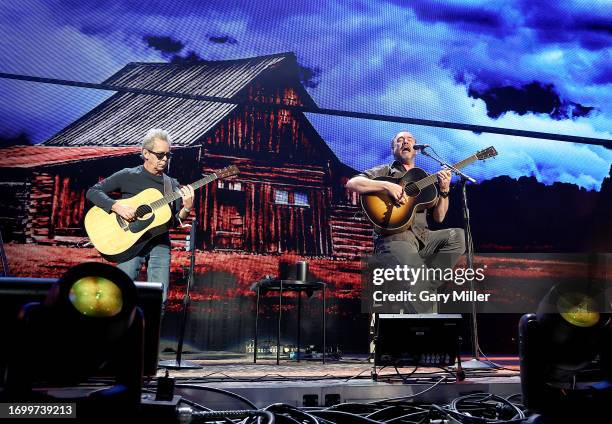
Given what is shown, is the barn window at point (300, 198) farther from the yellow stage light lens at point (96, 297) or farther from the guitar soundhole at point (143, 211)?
the yellow stage light lens at point (96, 297)

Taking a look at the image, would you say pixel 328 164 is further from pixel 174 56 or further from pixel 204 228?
pixel 174 56

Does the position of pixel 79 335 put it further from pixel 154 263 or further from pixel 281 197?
pixel 281 197

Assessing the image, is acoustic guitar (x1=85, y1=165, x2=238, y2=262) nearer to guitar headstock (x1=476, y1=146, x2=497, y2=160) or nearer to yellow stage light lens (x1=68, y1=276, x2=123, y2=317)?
guitar headstock (x1=476, y1=146, x2=497, y2=160)

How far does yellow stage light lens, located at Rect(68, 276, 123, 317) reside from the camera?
1002 mm

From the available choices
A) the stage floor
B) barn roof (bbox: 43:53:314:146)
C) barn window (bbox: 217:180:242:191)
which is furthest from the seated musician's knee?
barn window (bbox: 217:180:242:191)

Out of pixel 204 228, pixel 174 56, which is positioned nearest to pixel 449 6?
pixel 174 56

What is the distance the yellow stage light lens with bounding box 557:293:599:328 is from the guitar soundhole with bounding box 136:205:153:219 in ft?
9.37

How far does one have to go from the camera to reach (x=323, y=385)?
2.41m

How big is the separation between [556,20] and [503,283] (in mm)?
2337

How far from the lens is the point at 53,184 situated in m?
3.70

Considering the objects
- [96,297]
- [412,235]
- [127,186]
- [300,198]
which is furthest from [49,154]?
[96,297]

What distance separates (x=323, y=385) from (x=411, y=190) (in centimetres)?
204

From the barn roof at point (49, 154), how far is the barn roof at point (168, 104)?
41 millimetres

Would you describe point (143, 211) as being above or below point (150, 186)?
below
